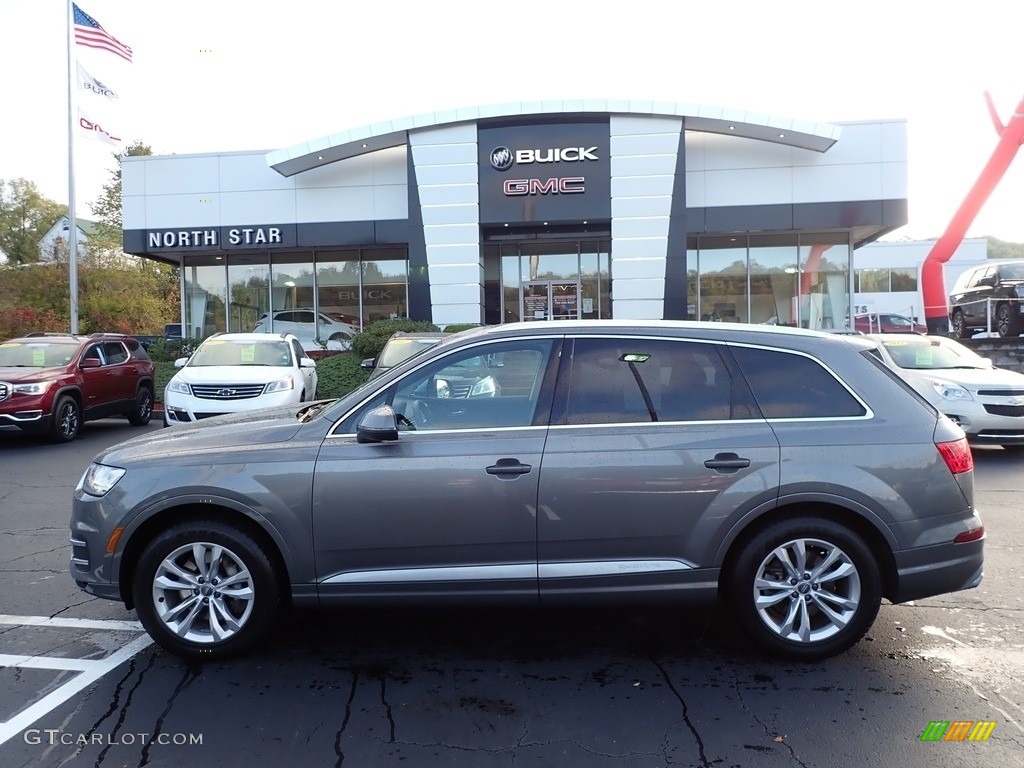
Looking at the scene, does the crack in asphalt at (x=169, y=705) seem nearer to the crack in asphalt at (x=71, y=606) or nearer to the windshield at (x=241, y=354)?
the crack in asphalt at (x=71, y=606)

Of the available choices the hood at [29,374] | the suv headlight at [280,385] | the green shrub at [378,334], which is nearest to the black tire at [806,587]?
the suv headlight at [280,385]

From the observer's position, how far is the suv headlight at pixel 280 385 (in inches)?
456

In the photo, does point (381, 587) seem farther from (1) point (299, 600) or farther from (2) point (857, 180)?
(2) point (857, 180)

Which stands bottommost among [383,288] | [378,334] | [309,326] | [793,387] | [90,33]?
[793,387]

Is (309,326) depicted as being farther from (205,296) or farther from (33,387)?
(33,387)

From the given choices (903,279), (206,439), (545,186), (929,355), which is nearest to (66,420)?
(206,439)

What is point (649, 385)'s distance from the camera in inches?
162

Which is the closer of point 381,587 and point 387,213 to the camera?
point 381,587

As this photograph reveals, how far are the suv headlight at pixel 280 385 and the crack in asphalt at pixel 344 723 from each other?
26.9ft

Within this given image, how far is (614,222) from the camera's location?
20359 millimetres

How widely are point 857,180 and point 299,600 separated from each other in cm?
2004

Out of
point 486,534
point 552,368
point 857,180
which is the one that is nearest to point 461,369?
point 552,368

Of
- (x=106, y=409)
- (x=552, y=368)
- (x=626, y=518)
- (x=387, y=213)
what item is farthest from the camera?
(x=387, y=213)

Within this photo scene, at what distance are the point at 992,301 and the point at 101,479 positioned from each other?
21.8 metres
